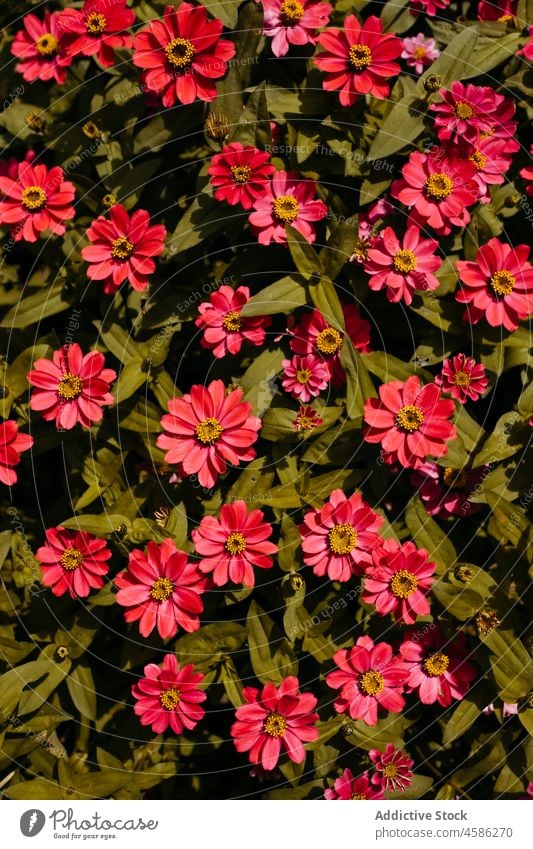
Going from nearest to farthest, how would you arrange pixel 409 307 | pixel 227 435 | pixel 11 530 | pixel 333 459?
1. pixel 227 435
2. pixel 333 459
3. pixel 409 307
4. pixel 11 530

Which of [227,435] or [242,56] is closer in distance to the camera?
[227,435]

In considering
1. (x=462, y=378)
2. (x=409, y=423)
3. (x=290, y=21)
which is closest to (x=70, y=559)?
(x=409, y=423)

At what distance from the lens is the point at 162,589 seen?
2291mm

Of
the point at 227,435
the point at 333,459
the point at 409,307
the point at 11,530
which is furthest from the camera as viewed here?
the point at 11,530

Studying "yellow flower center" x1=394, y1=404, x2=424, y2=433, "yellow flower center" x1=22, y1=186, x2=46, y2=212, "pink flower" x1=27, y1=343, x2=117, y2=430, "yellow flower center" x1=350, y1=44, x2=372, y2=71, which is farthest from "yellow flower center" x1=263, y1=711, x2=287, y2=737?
"yellow flower center" x1=350, y1=44, x2=372, y2=71

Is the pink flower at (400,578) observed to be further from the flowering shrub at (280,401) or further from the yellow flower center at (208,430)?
the yellow flower center at (208,430)

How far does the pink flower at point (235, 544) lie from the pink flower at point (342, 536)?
149mm

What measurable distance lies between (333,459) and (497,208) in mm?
1143

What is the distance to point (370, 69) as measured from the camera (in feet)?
7.82

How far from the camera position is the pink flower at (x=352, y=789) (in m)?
2.46

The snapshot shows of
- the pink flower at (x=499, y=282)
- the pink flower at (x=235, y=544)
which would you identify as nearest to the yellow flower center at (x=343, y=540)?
the pink flower at (x=235, y=544)

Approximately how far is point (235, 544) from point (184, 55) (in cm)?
164
